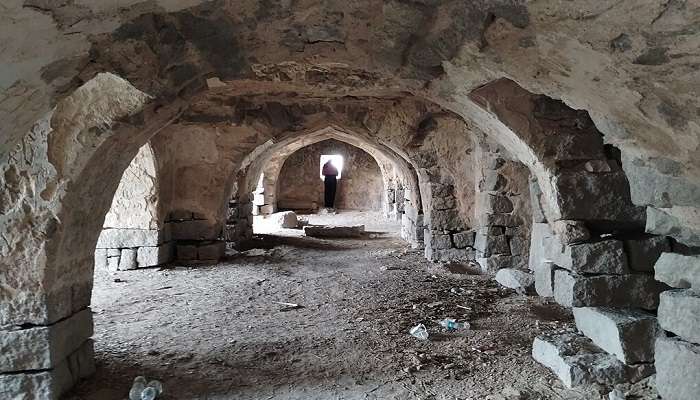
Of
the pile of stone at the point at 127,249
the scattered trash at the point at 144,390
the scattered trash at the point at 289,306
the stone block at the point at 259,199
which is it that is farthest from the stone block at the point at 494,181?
the stone block at the point at 259,199

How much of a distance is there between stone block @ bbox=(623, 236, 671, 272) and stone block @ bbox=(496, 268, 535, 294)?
1713 millimetres

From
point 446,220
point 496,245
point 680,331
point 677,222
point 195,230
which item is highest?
point 677,222

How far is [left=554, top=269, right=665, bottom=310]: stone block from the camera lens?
12.1 ft

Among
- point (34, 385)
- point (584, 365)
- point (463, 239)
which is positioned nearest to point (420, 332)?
point (584, 365)

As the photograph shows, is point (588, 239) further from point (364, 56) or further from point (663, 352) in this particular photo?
point (364, 56)

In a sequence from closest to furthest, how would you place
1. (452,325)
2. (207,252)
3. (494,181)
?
(452,325)
(494,181)
(207,252)

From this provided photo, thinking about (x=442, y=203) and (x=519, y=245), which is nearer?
(x=519, y=245)

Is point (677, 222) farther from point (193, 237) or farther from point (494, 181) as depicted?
point (193, 237)

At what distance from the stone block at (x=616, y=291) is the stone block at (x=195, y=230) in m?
5.44

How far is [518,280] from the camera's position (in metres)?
5.50

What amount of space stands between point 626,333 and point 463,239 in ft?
13.6

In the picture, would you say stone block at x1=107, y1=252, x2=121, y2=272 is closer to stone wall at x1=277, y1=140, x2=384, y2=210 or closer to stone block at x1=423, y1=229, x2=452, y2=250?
stone block at x1=423, y1=229, x2=452, y2=250

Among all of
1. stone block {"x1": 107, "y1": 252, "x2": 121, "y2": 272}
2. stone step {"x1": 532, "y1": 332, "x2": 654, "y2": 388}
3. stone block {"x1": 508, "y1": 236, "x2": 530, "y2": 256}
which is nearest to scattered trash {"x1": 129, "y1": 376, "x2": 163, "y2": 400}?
stone step {"x1": 532, "y1": 332, "x2": 654, "y2": 388}

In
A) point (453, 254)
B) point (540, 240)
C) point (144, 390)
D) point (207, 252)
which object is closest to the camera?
point (144, 390)
